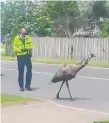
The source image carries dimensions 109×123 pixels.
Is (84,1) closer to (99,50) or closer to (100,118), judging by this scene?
(99,50)

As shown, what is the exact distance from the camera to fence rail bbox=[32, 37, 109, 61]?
103 ft

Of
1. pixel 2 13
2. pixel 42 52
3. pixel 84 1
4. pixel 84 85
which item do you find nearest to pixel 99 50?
pixel 42 52

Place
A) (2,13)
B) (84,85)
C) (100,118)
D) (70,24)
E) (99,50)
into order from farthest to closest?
(2,13)
(70,24)
(99,50)
(84,85)
(100,118)

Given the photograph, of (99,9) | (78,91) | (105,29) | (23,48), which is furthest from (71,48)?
(23,48)

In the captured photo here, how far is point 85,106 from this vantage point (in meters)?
11.8

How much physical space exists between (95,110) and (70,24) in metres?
26.9

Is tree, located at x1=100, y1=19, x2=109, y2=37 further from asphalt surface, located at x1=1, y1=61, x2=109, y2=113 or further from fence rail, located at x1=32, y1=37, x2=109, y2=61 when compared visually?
asphalt surface, located at x1=1, y1=61, x2=109, y2=113

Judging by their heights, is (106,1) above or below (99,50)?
above

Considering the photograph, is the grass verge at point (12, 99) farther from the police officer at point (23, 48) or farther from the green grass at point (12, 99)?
the police officer at point (23, 48)

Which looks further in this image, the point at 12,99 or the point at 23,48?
the point at 23,48

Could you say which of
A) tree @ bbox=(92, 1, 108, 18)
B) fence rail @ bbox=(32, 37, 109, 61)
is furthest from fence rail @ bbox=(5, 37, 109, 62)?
tree @ bbox=(92, 1, 108, 18)

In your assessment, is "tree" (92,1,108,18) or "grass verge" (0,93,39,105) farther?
"tree" (92,1,108,18)

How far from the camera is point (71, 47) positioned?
3338 cm

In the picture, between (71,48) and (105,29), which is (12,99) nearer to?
(71,48)
